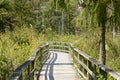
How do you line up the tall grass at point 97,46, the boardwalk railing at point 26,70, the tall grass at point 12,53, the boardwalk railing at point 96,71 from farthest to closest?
the tall grass at point 97,46
the tall grass at point 12,53
the boardwalk railing at point 96,71
the boardwalk railing at point 26,70

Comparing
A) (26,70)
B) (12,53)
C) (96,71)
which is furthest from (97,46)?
(26,70)

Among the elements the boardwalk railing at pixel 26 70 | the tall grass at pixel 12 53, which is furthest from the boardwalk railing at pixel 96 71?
the tall grass at pixel 12 53

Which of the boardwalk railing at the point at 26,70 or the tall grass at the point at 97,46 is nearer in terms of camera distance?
the boardwalk railing at the point at 26,70

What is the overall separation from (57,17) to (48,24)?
12.6 feet

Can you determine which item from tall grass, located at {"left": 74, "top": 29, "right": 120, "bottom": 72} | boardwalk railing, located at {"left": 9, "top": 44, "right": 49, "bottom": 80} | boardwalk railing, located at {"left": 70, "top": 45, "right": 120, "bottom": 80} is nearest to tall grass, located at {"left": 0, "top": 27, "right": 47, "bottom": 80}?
boardwalk railing, located at {"left": 9, "top": 44, "right": 49, "bottom": 80}

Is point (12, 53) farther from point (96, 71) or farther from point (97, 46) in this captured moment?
point (97, 46)

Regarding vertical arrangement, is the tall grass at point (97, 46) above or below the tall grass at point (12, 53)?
below

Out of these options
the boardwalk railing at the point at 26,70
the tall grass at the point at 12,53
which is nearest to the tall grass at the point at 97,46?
the tall grass at the point at 12,53

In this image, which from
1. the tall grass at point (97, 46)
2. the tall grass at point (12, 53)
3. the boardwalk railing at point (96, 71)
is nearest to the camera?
the boardwalk railing at point (96, 71)

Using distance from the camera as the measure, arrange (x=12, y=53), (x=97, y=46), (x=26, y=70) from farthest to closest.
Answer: (x=97, y=46), (x=12, y=53), (x=26, y=70)

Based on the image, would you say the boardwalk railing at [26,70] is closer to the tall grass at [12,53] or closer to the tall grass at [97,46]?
the tall grass at [12,53]

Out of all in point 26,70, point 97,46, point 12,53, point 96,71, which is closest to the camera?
point 26,70

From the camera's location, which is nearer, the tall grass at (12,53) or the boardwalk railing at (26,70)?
the boardwalk railing at (26,70)

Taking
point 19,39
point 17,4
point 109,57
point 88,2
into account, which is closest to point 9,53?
point 88,2
